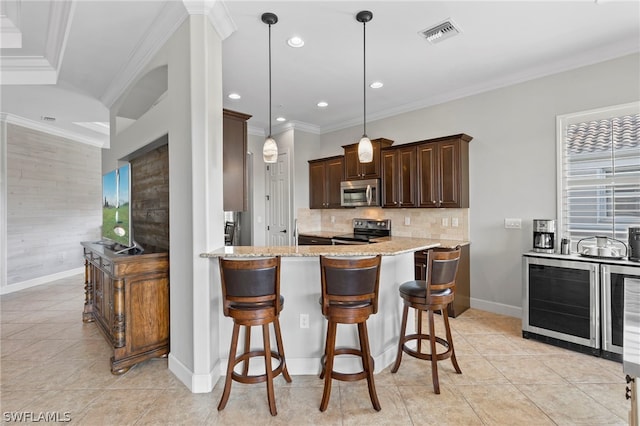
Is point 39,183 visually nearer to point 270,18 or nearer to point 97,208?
point 97,208

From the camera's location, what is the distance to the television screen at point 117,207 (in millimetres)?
3154

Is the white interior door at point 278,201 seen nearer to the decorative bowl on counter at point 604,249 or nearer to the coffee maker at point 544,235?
the coffee maker at point 544,235

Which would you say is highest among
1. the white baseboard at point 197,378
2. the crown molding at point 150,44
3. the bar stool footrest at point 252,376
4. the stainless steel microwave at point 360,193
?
the crown molding at point 150,44

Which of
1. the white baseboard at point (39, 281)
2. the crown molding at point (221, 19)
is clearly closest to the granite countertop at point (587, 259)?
the crown molding at point (221, 19)

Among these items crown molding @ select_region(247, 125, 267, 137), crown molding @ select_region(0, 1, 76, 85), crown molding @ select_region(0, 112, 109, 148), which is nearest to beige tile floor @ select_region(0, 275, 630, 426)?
crown molding @ select_region(0, 1, 76, 85)

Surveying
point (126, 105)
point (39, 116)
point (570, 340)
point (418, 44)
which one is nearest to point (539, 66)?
point (418, 44)

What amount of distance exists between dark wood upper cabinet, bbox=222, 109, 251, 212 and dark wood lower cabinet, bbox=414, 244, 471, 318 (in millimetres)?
2343

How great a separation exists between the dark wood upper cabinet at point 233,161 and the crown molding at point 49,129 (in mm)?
4765

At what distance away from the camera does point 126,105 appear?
3.95 meters

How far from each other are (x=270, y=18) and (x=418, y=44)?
1493mm

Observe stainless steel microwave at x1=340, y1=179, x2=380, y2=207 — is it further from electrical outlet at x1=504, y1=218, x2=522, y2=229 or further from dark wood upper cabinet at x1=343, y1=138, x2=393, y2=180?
electrical outlet at x1=504, y1=218, x2=522, y2=229

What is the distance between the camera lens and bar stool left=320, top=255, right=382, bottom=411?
2115 millimetres

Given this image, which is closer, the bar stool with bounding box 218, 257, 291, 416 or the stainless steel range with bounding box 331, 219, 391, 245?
the bar stool with bounding box 218, 257, 291, 416

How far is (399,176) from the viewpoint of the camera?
15.3 ft
